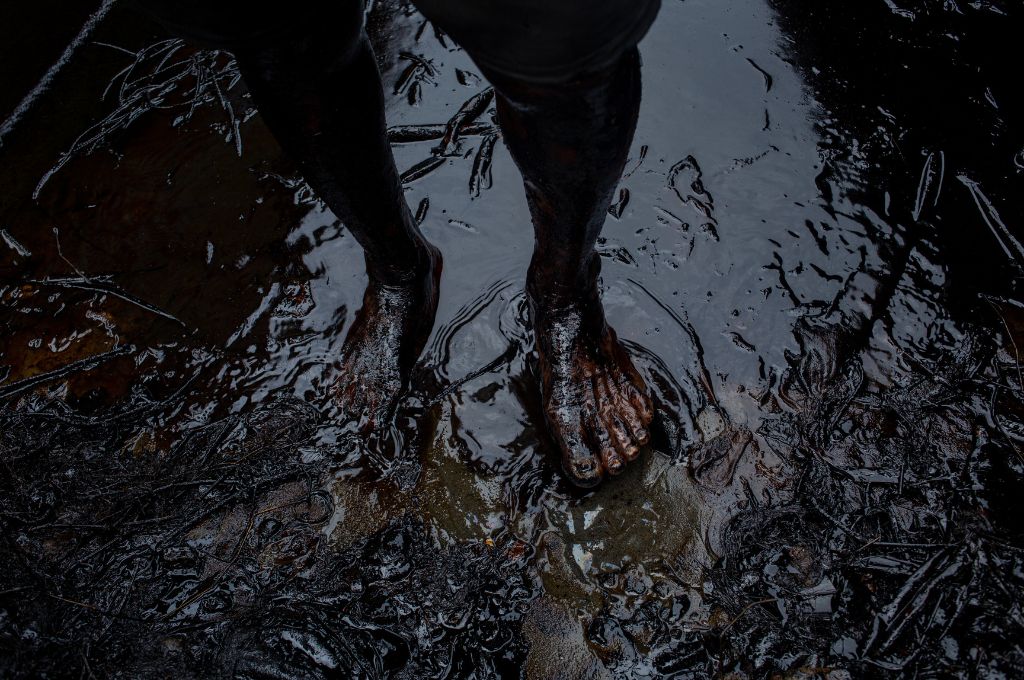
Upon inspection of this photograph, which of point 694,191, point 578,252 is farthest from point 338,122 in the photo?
point 694,191

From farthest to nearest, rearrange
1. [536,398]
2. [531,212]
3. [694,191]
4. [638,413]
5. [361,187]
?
[694,191], [536,398], [638,413], [361,187], [531,212]

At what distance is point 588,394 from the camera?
1.75m

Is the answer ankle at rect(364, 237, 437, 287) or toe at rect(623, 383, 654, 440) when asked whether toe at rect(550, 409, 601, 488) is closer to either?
toe at rect(623, 383, 654, 440)

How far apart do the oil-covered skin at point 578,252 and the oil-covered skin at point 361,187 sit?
1.27 ft

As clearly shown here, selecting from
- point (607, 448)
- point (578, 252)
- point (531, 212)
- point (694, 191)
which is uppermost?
point (531, 212)

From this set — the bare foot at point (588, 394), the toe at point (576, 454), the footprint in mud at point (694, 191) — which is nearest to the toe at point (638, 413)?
the bare foot at point (588, 394)

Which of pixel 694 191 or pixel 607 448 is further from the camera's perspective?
pixel 694 191

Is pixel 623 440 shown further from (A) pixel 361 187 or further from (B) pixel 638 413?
(A) pixel 361 187

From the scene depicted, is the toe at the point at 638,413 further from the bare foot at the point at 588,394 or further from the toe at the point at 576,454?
the toe at the point at 576,454

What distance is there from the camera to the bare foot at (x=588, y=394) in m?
1.70

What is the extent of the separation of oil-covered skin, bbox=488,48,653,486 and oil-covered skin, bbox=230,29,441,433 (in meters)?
0.39

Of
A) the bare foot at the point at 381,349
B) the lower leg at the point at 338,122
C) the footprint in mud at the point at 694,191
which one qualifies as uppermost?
the lower leg at the point at 338,122

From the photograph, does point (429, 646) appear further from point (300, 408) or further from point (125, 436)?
point (125, 436)

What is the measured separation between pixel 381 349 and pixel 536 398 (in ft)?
1.53
